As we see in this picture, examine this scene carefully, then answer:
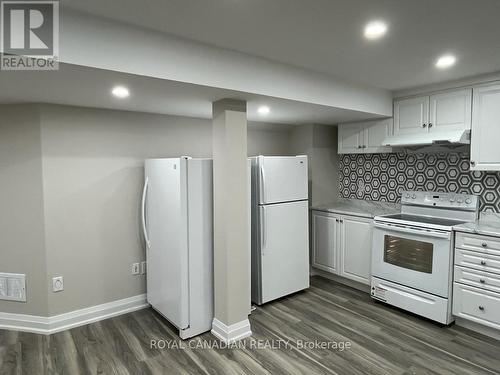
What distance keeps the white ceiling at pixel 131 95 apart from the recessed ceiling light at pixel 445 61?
0.90 meters

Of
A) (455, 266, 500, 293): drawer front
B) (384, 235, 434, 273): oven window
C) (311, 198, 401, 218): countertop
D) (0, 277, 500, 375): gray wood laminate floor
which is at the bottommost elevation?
(0, 277, 500, 375): gray wood laminate floor

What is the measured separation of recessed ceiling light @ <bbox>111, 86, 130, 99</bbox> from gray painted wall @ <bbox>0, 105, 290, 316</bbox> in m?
0.70

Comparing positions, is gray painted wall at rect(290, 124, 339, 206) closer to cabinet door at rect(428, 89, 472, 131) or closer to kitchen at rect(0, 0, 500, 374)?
kitchen at rect(0, 0, 500, 374)

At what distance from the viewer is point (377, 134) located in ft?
12.5

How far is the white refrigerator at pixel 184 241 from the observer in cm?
273

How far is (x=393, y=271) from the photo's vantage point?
3.27 metres

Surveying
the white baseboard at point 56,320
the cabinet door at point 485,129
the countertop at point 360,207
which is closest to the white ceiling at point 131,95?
the cabinet door at point 485,129

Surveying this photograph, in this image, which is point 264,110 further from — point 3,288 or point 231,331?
point 3,288

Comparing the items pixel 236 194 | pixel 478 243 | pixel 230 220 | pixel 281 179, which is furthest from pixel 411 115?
pixel 230 220

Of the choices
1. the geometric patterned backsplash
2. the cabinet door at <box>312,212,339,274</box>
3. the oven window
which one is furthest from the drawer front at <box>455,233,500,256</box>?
the cabinet door at <box>312,212,339,274</box>

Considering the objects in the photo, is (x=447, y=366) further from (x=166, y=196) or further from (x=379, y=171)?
(x=166, y=196)

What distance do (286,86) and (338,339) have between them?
218 cm

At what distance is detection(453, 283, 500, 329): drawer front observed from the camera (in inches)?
106

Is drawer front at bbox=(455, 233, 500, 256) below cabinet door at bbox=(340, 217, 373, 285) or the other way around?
the other way around
